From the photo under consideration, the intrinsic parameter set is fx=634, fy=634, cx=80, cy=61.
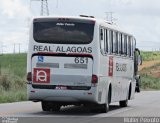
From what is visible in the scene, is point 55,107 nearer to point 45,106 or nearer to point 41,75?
point 45,106

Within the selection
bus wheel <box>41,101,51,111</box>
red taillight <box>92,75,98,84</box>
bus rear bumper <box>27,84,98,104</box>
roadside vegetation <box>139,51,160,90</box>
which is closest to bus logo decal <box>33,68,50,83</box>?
bus rear bumper <box>27,84,98,104</box>

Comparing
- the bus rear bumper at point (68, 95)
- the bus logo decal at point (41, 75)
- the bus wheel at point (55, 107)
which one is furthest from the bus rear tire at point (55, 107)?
the bus logo decal at point (41, 75)

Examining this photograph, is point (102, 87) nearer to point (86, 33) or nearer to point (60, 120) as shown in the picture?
point (86, 33)

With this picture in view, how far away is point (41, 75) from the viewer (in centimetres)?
2203

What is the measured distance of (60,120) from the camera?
19562 mm

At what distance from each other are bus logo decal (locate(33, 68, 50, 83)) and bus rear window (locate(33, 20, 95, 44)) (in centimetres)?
106

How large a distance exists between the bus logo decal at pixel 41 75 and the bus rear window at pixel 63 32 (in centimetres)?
106

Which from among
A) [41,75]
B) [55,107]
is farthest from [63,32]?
[55,107]

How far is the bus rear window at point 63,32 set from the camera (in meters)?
22.2

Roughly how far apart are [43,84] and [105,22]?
367cm

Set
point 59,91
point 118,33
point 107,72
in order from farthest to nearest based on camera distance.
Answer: point 118,33 < point 107,72 < point 59,91

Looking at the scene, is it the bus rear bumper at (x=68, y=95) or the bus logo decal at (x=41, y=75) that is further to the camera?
the bus logo decal at (x=41, y=75)

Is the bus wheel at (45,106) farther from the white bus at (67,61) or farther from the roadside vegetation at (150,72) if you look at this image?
the roadside vegetation at (150,72)

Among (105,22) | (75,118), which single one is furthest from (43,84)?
(105,22)
